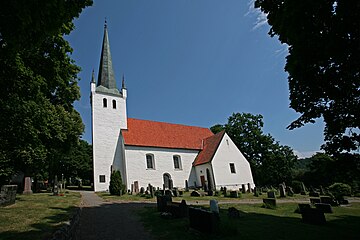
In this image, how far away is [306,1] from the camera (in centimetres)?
534

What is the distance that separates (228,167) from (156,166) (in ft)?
32.5

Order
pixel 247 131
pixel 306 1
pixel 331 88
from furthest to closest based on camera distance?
pixel 247 131
pixel 331 88
pixel 306 1

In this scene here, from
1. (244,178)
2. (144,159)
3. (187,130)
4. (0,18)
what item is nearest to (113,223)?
(0,18)

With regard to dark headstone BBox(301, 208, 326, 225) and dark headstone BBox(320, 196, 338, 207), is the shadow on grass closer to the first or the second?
dark headstone BBox(301, 208, 326, 225)

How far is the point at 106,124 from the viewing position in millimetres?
31156

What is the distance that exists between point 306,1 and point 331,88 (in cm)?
320

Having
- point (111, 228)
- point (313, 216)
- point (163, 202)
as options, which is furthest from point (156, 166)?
point (313, 216)

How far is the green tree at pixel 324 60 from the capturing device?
19.0 feet

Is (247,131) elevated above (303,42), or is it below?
above

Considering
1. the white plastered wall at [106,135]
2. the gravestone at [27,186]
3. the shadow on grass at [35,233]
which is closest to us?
the shadow on grass at [35,233]

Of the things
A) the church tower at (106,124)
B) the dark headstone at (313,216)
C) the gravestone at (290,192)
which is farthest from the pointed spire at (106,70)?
the dark headstone at (313,216)

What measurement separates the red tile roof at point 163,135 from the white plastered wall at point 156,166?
0.81 meters

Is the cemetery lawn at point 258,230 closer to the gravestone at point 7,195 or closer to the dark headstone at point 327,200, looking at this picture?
the dark headstone at point 327,200

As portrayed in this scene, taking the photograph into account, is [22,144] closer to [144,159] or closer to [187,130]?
[144,159]
